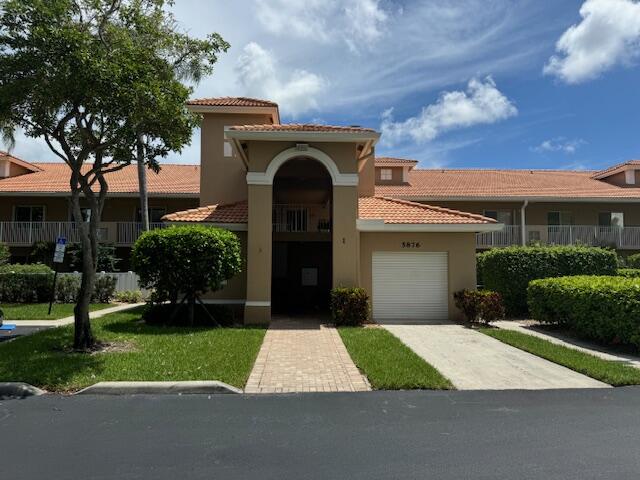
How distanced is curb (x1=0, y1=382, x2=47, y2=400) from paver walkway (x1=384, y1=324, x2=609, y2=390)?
6.20 metres

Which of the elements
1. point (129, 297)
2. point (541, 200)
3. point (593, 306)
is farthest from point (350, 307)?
point (541, 200)

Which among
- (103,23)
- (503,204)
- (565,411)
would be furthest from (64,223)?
(565,411)

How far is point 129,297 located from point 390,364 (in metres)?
15.5

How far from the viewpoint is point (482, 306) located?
14094 millimetres

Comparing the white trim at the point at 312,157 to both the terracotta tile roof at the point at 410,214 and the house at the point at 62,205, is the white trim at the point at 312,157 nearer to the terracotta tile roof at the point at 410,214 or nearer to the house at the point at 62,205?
the terracotta tile roof at the point at 410,214

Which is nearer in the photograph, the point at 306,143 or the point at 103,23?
the point at 103,23

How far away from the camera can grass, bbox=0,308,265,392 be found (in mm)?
7562

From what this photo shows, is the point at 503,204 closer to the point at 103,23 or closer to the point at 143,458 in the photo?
the point at 103,23

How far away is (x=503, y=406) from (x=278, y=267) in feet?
52.0

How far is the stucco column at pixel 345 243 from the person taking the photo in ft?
47.5

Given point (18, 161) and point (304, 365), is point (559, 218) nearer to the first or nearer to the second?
point (304, 365)

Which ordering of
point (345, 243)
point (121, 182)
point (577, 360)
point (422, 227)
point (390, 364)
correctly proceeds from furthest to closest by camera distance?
point (121, 182) → point (422, 227) → point (345, 243) → point (577, 360) → point (390, 364)

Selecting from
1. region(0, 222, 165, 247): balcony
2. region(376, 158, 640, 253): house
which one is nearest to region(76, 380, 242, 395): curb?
region(0, 222, 165, 247): balcony

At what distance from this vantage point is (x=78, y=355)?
355 inches
